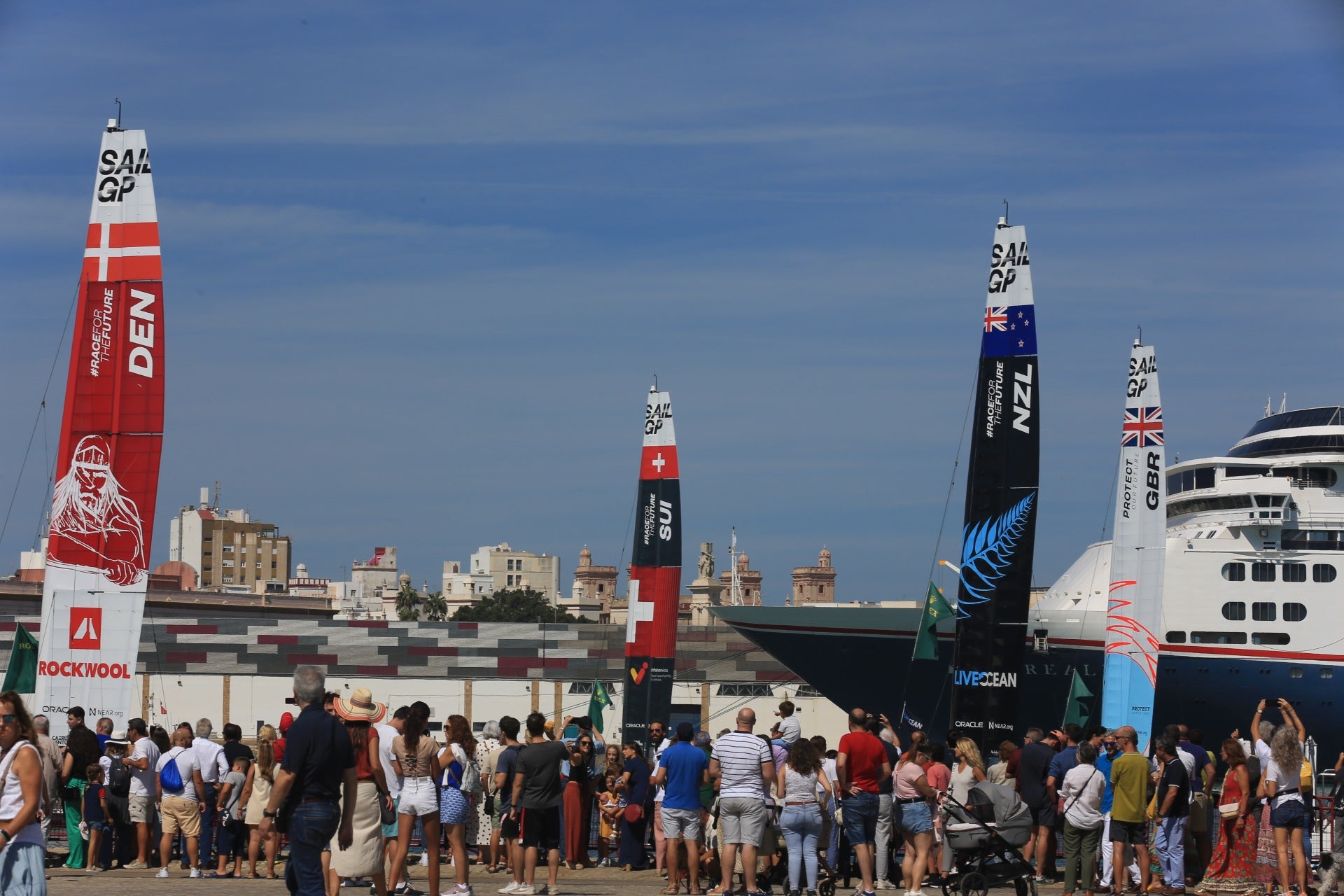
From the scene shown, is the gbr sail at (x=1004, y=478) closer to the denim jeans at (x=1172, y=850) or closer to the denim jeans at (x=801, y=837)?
the denim jeans at (x=1172, y=850)

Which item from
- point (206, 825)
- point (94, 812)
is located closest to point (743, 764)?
point (206, 825)

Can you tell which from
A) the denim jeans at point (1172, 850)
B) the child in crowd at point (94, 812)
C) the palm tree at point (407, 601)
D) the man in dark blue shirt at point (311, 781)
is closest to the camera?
the man in dark blue shirt at point (311, 781)

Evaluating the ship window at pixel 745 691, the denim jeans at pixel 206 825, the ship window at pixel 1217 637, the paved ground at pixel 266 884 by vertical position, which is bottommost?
the ship window at pixel 745 691

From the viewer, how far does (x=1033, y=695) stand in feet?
114

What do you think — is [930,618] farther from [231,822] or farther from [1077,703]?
[231,822]

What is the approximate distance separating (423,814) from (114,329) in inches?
296

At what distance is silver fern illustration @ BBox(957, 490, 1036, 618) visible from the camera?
17219 millimetres

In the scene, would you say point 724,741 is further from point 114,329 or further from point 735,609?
point 735,609

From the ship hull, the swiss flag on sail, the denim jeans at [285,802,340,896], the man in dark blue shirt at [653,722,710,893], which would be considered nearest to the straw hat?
the denim jeans at [285,802,340,896]

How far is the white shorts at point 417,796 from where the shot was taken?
34.3 feet

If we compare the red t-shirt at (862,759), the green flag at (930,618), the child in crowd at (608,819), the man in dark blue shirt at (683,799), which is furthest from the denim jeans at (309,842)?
the green flag at (930,618)

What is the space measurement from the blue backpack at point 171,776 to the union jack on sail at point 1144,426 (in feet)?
54.3

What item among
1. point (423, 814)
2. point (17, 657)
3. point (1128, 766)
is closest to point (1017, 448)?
point (1128, 766)

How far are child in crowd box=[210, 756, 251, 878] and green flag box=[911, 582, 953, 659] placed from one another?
1244 centimetres
